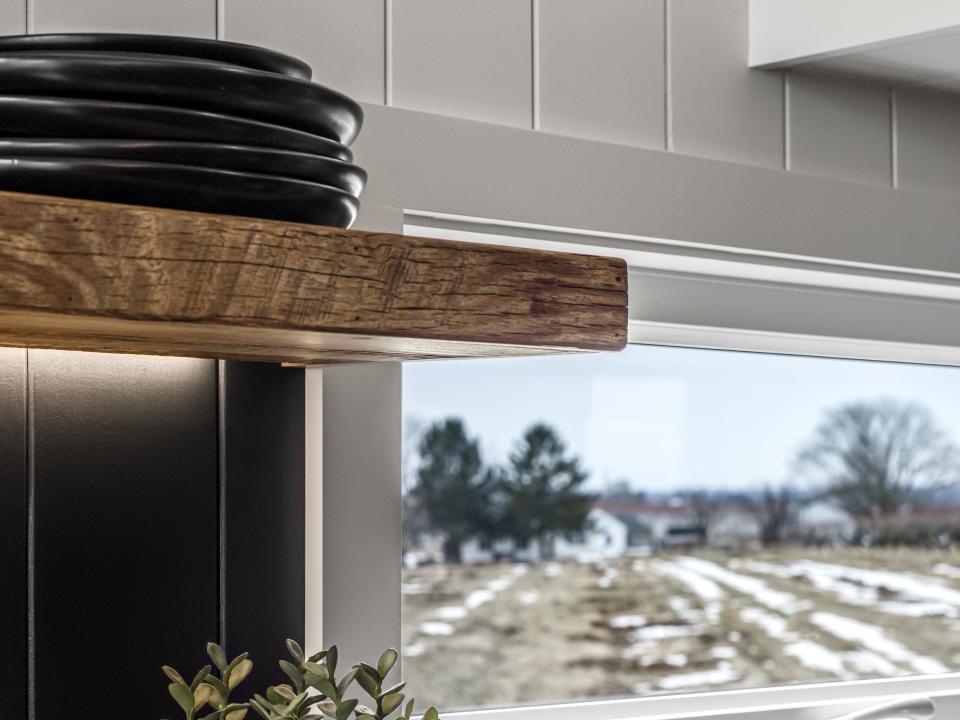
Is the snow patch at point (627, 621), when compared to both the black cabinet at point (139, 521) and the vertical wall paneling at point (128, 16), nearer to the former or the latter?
the black cabinet at point (139, 521)

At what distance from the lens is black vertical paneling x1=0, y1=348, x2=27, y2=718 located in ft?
2.68

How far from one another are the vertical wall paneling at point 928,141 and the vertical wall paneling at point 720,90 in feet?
0.70

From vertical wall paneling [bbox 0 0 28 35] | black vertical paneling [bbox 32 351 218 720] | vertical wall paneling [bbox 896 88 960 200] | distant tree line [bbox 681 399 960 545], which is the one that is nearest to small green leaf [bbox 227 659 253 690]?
black vertical paneling [bbox 32 351 218 720]

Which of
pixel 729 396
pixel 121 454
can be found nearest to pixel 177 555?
pixel 121 454

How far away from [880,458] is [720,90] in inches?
27.1

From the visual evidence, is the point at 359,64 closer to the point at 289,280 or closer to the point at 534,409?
the point at 534,409

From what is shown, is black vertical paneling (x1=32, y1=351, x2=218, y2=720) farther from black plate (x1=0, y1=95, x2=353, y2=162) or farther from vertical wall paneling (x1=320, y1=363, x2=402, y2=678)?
black plate (x1=0, y1=95, x2=353, y2=162)

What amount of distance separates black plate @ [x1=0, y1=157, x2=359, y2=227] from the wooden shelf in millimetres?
60

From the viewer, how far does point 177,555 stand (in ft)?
2.93

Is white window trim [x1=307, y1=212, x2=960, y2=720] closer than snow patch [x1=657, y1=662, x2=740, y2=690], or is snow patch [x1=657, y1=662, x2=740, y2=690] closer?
white window trim [x1=307, y1=212, x2=960, y2=720]

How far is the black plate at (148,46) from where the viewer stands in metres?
0.54

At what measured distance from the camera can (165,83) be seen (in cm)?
54

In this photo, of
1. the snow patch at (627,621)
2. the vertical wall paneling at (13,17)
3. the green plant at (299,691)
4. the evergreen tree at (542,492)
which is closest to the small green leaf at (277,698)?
the green plant at (299,691)

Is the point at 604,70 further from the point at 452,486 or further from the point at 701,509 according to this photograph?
the point at 701,509
